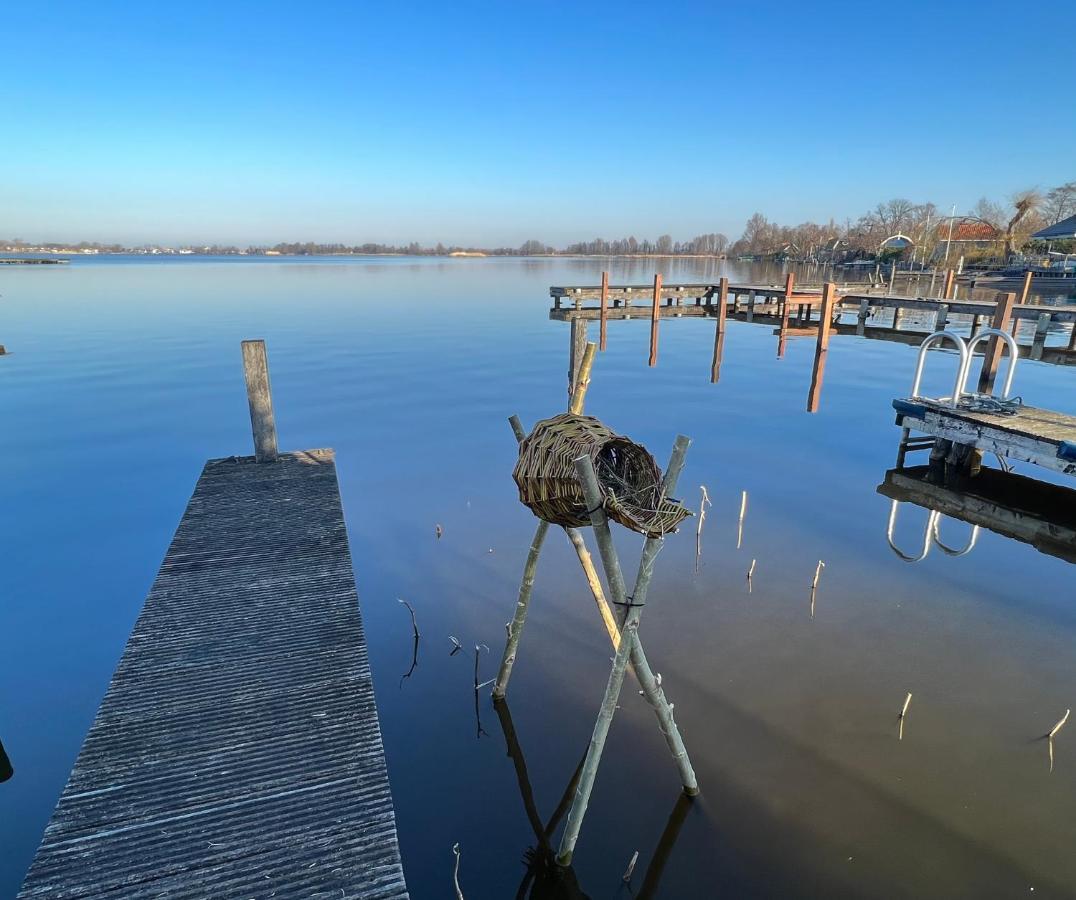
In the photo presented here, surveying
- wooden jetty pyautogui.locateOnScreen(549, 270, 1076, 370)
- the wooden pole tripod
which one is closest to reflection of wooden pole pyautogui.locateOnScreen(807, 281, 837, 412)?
wooden jetty pyautogui.locateOnScreen(549, 270, 1076, 370)

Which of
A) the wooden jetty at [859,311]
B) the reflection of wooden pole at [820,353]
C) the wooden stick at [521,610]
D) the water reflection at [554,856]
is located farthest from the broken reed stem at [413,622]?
the reflection of wooden pole at [820,353]

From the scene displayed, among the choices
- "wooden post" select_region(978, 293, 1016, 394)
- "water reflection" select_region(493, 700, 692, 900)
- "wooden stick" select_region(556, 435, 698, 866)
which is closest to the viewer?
"wooden stick" select_region(556, 435, 698, 866)

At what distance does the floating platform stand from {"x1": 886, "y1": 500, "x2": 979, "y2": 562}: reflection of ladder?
1.80m

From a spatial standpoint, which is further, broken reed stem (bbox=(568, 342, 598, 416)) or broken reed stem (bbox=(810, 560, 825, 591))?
broken reed stem (bbox=(810, 560, 825, 591))

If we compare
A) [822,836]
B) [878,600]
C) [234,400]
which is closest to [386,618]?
[822,836]

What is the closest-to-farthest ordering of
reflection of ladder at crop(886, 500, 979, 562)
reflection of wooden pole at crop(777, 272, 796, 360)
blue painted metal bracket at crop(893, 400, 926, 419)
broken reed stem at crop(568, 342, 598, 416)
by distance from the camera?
broken reed stem at crop(568, 342, 598, 416) → reflection of ladder at crop(886, 500, 979, 562) → blue painted metal bracket at crop(893, 400, 926, 419) → reflection of wooden pole at crop(777, 272, 796, 360)

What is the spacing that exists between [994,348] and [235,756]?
17.9 metres

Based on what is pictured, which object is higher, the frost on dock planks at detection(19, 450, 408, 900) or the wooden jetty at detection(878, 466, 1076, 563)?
the frost on dock planks at detection(19, 450, 408, 900)

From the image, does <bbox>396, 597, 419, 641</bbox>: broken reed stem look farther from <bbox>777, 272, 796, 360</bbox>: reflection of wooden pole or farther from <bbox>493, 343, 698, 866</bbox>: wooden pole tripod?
<bbox>777, 272, 796, 360</bbox>: reflection of wooden pole

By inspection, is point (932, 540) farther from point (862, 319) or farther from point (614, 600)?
point (862, 319)

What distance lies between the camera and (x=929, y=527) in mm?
12562

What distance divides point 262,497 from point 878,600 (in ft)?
32.6

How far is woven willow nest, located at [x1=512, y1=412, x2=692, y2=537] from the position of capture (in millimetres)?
5016

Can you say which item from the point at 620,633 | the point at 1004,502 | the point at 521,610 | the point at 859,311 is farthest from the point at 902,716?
the point at 859,311
